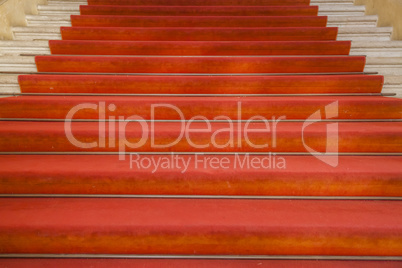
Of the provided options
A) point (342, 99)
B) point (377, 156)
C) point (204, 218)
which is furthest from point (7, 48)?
point (377, 156)

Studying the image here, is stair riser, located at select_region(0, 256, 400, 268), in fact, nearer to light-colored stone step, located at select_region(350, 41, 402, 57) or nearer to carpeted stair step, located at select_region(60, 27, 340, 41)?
light-colored stone step, located at select_region(350, 41, 402, 57)

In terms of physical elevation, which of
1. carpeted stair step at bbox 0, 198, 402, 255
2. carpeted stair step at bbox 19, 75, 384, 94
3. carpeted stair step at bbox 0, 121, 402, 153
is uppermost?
carpeted stair step at bbox 19, 75, 384, 94

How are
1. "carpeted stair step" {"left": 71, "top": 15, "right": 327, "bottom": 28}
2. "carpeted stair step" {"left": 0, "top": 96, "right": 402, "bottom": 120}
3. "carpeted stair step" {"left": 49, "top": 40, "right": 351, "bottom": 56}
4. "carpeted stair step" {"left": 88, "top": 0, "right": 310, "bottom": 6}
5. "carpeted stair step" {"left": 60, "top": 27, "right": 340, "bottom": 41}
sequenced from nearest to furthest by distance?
"carpeted stair step" {"left": 0, "top": 96, "right": 402, "bottom": 120} < "carpeted stair step" {"left": 49, "top": 40, "right": 351, "bottom": 56} < "carpeted stair step" {"left": 60, "top": 27, "right": 340, "bottom": 41} < "carpeted stair step" {"left": 71, "top": 15, "right": 327, "bottom": 28} < "carpeted stair step" {"left": 88, "top": 0, "right": 310, "bottom": 6}

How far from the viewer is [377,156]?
60.6 inches

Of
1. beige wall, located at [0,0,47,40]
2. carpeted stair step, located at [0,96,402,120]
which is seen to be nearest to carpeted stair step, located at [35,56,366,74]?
carpeted stair step, located at [0,96,402,120]

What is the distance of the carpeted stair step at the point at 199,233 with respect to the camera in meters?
1.12

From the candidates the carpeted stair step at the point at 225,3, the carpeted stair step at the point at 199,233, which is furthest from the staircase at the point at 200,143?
the carpeted stair step at the point at 225,3

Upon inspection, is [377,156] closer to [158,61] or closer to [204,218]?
[204,218]

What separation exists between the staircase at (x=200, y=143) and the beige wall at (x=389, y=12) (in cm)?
8

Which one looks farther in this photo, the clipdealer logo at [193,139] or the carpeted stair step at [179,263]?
the clipdealer logo at [193,139]

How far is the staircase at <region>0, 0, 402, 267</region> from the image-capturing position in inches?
45.0

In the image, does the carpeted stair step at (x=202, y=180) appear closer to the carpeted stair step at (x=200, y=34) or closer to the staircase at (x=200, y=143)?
the staircase at (x=200, y=143)

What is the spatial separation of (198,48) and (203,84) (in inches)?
18.7

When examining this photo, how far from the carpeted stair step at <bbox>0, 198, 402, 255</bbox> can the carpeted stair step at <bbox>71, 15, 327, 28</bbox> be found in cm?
198
